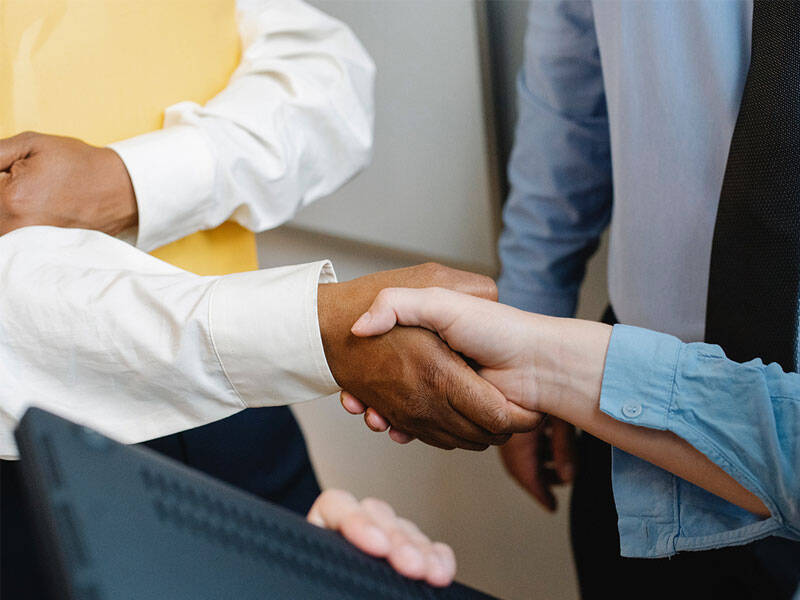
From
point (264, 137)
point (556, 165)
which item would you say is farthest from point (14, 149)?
point (556, 165)

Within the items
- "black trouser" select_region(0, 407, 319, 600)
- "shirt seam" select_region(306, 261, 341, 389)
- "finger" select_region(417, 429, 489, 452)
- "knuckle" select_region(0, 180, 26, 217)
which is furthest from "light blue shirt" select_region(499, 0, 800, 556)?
"knuckle" select_region(0, 180, 26, 217)

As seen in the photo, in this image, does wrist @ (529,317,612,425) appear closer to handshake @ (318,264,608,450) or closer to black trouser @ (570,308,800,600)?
handshake @ (318,264,608,450)

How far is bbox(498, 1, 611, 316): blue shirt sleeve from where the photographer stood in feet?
2.73

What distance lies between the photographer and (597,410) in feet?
1.95

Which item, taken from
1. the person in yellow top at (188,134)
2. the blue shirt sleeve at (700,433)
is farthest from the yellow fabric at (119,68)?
the blue shirt sleeve at (700,433)

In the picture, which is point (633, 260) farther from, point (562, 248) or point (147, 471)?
point (147, 471)

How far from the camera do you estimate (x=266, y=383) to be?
601mm

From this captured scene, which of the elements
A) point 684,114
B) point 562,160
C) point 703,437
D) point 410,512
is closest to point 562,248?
point 562,160

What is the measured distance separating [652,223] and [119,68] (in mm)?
530

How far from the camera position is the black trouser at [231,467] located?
31.0 inches

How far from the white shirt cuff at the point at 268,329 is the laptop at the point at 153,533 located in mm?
282

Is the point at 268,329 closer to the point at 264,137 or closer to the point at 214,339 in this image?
the point at 214,339

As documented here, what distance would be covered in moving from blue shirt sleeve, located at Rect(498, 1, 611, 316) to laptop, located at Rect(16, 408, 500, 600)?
0.67m

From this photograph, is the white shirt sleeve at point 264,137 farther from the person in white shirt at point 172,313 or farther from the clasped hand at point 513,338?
the clasped hand at point 513,338
